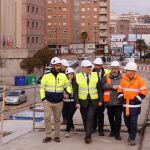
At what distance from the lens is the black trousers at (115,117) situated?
9891 millimetres

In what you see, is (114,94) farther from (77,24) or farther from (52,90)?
(77,24)

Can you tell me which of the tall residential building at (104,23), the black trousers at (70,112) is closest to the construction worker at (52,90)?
the black trousers at (70,112)

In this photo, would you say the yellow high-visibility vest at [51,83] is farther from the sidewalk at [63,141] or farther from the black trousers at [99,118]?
the black trousers at [99,118]

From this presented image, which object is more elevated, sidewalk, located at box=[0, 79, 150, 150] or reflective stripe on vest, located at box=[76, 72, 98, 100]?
reflective stripe on vest, located at box=[76, 72, 98, 100]

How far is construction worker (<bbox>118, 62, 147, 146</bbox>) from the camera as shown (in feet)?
30.3

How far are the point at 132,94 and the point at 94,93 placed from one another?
0.75 meters

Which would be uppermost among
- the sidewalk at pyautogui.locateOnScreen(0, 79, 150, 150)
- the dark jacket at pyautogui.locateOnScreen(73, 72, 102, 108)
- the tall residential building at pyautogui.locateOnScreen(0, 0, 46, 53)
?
the tall residential building at pyautogui.locateOnScreen(0, 0, 46, 53)

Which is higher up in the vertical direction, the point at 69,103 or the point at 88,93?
the point at 88,93

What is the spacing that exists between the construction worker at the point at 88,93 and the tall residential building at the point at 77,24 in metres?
127

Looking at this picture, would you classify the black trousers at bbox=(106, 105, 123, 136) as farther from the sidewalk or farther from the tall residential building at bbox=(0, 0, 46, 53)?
the tall residential building at bbox=(0, 0, 46, 53)

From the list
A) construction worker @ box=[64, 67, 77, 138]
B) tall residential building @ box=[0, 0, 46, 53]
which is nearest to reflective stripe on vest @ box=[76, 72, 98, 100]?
construction worker @ box=[64, 67, 77, 138]

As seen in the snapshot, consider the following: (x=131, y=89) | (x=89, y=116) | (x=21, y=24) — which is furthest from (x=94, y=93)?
(x=21, y=24)

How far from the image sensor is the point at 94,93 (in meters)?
9.57

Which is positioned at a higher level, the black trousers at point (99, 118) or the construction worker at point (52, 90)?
the construction worker at point (52, 90)
